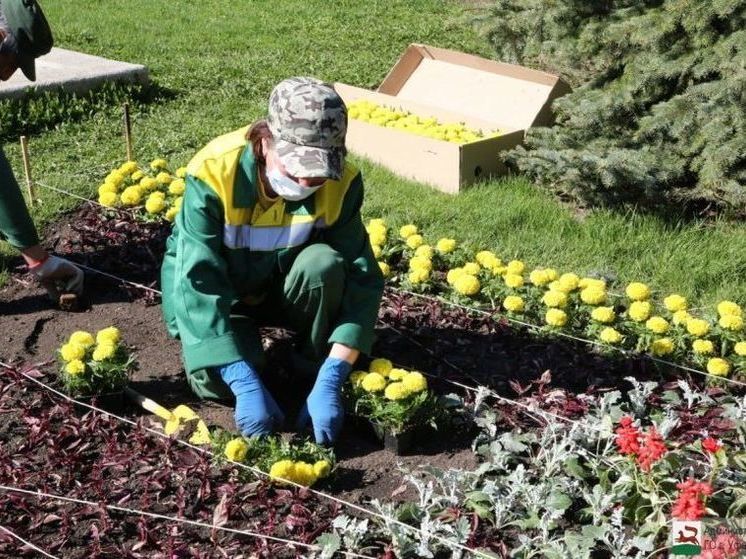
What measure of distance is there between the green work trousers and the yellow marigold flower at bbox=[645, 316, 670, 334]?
4.01 ft

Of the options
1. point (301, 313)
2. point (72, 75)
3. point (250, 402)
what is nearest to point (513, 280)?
point (301, 313)

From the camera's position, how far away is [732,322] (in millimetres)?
3785

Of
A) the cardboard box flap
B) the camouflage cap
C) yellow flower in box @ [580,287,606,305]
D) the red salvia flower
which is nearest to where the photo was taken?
the red salvia flower

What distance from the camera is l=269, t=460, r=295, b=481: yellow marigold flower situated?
2.97m

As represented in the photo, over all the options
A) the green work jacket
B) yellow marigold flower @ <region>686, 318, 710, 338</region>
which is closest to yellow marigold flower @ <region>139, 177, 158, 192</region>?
the green work jacket

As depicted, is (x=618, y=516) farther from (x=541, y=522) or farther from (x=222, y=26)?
(x=222, y=26)

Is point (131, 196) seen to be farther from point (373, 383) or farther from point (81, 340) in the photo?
point (373, 383)

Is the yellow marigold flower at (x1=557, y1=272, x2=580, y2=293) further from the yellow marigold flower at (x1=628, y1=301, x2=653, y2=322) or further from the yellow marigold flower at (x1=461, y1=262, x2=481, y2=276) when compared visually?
the yellow marigold flower at (x1=461, y1=262, x2=481, y2=276)

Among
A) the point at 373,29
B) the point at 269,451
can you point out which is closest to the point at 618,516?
the point at 269,451

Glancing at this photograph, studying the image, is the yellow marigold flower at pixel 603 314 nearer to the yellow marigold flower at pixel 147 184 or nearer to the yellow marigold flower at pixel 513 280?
the yellow marigold flower at pixel 513 280

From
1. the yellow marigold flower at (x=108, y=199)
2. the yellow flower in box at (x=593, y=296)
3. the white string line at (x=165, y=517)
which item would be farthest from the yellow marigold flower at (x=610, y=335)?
the yellow marigold flower at (x=108, y=199)

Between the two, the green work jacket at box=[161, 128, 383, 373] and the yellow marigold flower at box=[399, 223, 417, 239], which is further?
the yellow marigold flower at box=[399, 223, 417, 239]

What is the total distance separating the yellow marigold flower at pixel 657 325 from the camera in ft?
12.4

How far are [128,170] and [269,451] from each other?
2.53 meters
